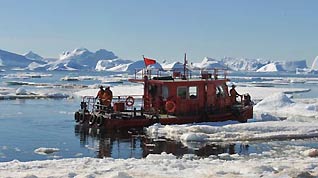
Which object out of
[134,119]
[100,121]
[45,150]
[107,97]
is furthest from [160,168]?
[107,97]

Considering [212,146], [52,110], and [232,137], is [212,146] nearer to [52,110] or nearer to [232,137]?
[232,137]

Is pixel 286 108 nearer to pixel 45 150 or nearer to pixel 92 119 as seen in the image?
pixel 92 119

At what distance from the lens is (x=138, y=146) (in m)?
19.2

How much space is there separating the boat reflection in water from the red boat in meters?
1.22

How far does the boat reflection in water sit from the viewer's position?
17.7 meters

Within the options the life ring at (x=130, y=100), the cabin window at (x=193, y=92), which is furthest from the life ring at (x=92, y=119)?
the cabin window at (x=193, y=92)

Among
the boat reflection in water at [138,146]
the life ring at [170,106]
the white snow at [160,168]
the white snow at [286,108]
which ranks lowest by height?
the boat reflection in water at [138,146]

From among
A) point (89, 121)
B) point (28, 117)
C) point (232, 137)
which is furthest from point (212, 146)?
point (28, 117)

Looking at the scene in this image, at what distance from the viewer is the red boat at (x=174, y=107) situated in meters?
23.7

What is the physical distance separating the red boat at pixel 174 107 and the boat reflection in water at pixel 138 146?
3.99 ft

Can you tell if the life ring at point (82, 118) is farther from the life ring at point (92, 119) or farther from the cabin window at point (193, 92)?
the cabin window at point (193, 92)

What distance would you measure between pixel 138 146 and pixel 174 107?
521cm

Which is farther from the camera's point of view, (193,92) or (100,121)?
(193,92)

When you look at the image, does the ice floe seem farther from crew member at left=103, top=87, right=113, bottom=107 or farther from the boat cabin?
crew member at left=103, top=87, right=113, bottom=107
